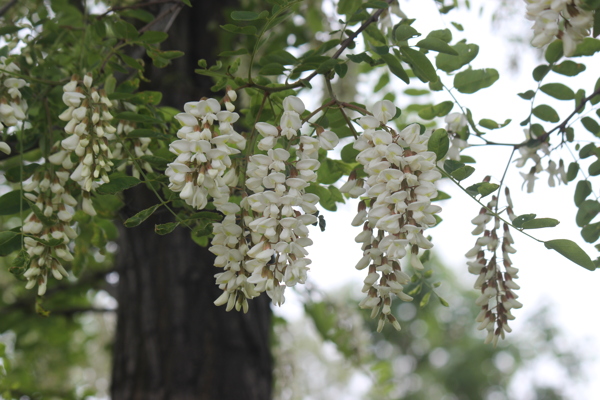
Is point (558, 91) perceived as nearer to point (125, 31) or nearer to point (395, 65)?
point (395, 65)

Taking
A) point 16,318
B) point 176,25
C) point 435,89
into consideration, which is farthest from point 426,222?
point 16,318

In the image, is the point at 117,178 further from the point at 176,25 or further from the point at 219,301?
the point at 176,25

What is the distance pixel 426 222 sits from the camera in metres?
0.76

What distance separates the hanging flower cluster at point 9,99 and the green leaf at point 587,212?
1.07 metres

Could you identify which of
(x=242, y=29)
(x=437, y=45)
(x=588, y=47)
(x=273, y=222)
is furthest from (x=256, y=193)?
(x=588, y=47)

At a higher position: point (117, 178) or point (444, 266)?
point (117, 178)

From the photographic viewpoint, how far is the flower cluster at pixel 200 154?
2.50 ft

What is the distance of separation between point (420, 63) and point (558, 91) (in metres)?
0.33

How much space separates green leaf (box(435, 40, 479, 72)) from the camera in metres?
1.07

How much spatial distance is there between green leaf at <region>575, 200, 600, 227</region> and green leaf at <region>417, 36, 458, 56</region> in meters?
0.45

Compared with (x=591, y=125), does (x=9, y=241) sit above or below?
above

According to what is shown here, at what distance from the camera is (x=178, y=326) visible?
71.8 inches

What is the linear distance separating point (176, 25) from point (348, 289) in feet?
46.2

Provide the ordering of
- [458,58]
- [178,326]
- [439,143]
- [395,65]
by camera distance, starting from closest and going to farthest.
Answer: [439,143], [395,65], [458,58], [178,326]
